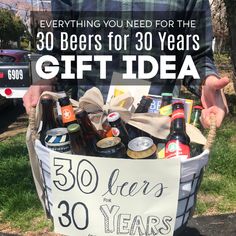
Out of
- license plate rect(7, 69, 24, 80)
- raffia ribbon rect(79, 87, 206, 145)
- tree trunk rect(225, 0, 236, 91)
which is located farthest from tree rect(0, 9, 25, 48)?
raffia ribbon rect(79, 87, 206, 145)

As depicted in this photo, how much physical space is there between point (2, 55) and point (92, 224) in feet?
30.3

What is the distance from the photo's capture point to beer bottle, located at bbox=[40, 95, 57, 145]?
174 cm

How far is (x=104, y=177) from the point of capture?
1463 millimetres

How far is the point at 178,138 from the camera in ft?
5.18

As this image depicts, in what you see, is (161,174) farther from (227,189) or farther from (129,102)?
(227,189)

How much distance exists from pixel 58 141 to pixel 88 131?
16cm

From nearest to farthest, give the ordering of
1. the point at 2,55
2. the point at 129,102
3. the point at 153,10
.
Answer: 1. the point at 129,102
2. the point at 153,10
3. the point at 2,55

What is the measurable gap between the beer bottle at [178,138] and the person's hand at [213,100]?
0.30 ft

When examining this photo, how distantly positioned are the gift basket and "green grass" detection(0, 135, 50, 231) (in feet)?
6.96

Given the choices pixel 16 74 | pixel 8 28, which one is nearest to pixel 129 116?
pixel 16 74

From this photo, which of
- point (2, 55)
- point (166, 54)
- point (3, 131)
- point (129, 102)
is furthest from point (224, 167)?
point (2, 55)

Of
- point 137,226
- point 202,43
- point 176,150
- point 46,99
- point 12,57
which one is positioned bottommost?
point 12,57

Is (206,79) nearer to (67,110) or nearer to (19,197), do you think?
(67,110)

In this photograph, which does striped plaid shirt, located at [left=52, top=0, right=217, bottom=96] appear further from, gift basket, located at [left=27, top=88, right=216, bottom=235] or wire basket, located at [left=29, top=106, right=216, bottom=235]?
wire basket, located at [left=29, top=106, right=216, bottom=235]
